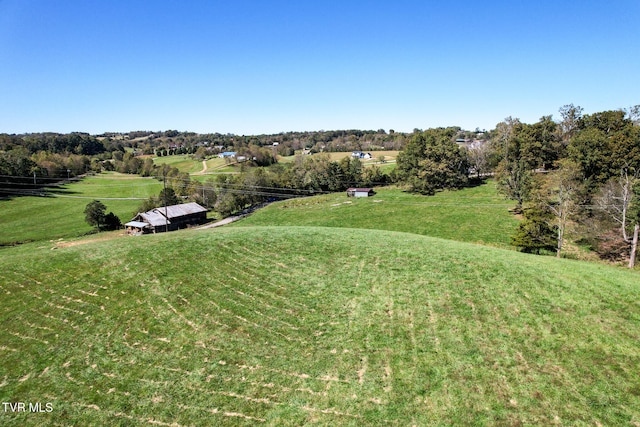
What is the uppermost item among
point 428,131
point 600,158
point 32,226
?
point 428,131

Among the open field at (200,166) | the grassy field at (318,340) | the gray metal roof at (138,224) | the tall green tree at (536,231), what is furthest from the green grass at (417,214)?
the open field at (200,166)

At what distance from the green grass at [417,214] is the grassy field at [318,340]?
23306 mm

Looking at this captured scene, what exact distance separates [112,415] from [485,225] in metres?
44.6

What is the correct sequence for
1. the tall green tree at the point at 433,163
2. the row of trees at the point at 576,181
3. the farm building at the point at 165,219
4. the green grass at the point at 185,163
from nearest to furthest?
the row of trees at the point at 576,181 → the farm building at the point at 165,219 → the tall green tree at the point at 433,163 → the green grass at the point at 185,163

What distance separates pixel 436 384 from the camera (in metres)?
10.5

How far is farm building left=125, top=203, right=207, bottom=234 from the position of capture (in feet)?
183

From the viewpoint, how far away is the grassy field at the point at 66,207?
56.0 meters

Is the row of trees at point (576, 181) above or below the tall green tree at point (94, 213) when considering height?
above

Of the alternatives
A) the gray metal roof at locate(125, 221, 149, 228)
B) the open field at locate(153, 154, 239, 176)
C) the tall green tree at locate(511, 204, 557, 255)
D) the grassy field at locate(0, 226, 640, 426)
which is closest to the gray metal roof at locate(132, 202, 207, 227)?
the gray metal roof at locate(125, 221, 149, 228)

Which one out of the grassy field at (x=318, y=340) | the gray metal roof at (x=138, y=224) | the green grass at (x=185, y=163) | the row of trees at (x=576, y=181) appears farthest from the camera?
the green grass at (x=185, y=163)

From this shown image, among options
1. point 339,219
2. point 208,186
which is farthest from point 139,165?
point 339,219

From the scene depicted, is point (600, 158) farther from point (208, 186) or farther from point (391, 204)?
point (208, 186)

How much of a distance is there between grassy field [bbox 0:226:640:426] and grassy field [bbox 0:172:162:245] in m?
45.8

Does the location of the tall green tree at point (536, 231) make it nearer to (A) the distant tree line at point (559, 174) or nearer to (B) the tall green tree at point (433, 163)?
(A) the distant tree line at point (559, 174)
